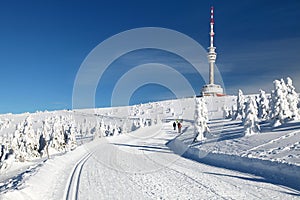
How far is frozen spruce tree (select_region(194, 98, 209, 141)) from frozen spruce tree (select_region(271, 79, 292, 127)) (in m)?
7.92

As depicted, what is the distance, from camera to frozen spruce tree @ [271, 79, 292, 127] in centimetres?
3709

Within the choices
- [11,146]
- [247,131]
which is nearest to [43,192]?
[247,131]

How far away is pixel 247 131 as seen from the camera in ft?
103

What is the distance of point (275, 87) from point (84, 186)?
31.4 metres

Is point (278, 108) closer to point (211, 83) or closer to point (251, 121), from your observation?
point (251, 121)

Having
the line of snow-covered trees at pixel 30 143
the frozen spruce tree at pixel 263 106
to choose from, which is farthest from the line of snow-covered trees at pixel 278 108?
the line of snow-covered trees at pixel 30 143

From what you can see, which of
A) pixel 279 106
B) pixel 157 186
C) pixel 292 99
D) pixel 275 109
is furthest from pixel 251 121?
pixel 157 186

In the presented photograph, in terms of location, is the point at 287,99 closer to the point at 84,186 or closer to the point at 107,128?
the point at 84,186

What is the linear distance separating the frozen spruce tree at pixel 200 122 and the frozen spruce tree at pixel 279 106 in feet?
26.0

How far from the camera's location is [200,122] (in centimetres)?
3859

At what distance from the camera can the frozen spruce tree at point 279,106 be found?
37094 mm

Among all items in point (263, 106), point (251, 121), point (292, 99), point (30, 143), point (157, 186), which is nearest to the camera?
point (157, 186)

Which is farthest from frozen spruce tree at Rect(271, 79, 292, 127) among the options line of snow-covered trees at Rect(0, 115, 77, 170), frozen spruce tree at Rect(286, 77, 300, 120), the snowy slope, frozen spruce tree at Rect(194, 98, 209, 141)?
line of snow-covered trees at Rect(0, 115, 77, 170)

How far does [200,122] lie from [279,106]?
9.51m
